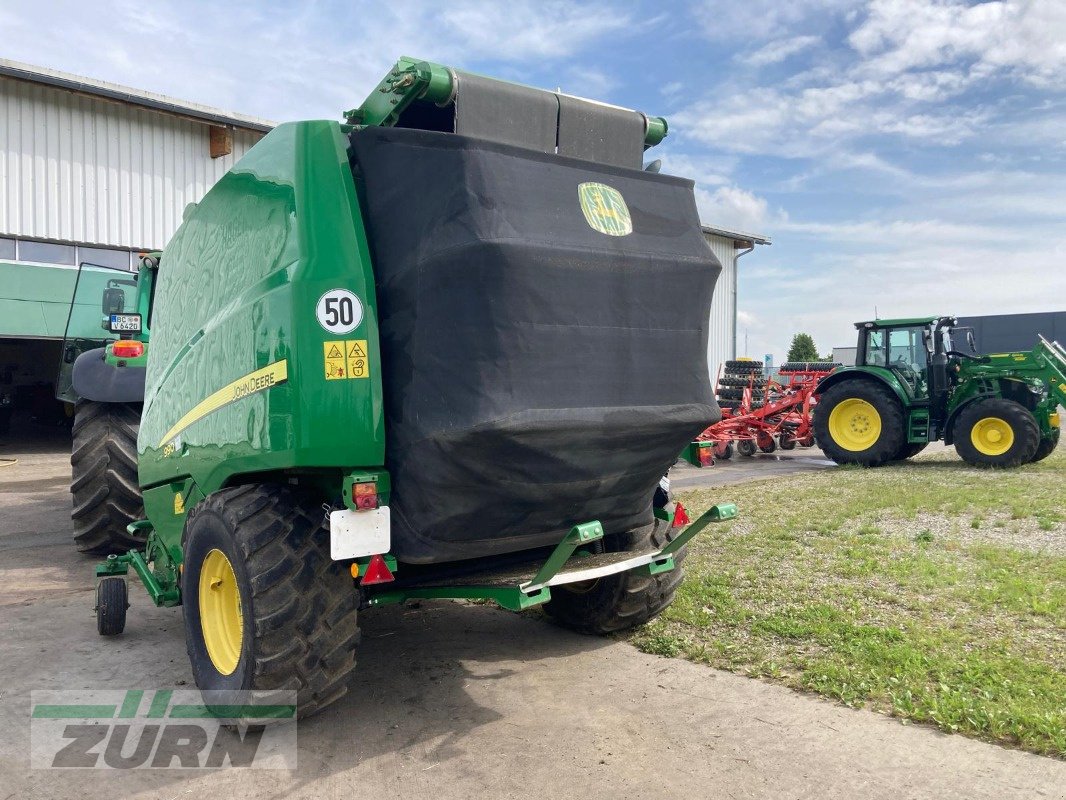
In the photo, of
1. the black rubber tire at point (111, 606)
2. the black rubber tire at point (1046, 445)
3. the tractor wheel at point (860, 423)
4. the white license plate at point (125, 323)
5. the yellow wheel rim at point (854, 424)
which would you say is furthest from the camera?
the yellow wheel rim at point (854, 424)

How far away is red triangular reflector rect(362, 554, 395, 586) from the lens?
327cm

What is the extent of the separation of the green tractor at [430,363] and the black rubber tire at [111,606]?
1.21 meters

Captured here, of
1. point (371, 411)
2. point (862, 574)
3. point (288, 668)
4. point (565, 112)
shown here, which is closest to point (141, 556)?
point (288, 668)

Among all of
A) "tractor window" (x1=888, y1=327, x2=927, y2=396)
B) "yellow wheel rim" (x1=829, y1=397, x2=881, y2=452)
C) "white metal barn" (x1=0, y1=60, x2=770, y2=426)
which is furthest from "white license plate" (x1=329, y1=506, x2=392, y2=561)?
"white metal barn" (x1=0, y1=60, x2=770, y2=426)

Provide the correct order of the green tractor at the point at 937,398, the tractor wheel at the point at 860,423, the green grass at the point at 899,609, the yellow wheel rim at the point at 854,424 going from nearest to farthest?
1. the green grass at the point at 899,609
2. the green tractor at the point at 937,398
3. the tractor wheel at the point at 860,423
4. the yellow wheel rim at the point at 854,424

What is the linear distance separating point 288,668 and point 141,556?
239 centimetres

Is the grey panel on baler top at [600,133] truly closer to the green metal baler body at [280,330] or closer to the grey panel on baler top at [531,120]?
the grey panel on baler top at [531,120]

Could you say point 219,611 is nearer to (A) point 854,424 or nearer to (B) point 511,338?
(B) point 511,338

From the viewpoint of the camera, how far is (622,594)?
14.7 feet

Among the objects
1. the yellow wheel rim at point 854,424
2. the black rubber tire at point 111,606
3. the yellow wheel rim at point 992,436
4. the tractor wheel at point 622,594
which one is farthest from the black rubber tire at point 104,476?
the yellow wheel rim at point 992,436

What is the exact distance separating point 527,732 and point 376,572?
3.14 feet

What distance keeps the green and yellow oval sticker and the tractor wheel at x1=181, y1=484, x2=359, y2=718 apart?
164 cm

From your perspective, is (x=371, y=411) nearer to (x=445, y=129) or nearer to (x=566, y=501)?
(x=566, y=501)

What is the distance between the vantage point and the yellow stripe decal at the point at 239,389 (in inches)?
128
